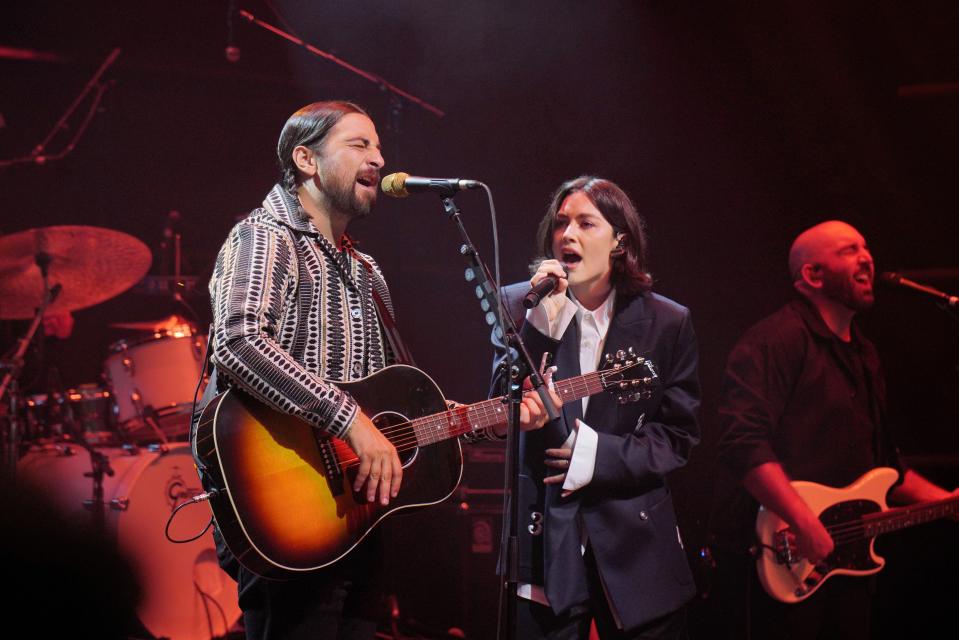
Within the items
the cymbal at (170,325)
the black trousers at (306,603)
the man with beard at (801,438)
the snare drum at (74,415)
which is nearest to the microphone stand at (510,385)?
the black trousers at (306,603)

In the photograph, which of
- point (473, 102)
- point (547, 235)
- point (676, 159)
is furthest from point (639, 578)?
point (473, 102)

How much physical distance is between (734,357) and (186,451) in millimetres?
3214

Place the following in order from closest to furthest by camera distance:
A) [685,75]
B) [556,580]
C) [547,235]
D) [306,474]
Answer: [306,474] < [556,580] < [547,235] < [685,75]

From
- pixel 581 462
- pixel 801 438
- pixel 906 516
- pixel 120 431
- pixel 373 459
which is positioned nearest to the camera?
pixel 373 459

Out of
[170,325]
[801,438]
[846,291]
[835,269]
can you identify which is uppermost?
[835,269]

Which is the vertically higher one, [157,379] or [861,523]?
[157,379]

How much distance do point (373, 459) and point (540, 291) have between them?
2.43 feet

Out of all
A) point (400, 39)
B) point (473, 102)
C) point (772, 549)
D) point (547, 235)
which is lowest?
point (772, 549)

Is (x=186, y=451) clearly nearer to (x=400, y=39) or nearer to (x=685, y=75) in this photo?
(x=400, y=39)

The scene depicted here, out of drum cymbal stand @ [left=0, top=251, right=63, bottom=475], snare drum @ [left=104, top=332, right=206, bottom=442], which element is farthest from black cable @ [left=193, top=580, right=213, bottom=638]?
drum cymbal stand @ [left=0, top=251, right=63, bottom=475]

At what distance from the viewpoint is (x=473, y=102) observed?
607 cm

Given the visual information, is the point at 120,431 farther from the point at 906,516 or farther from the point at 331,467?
the point at 906,516

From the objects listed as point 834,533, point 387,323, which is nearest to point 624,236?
point 387,323

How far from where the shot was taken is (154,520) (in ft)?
16.3
